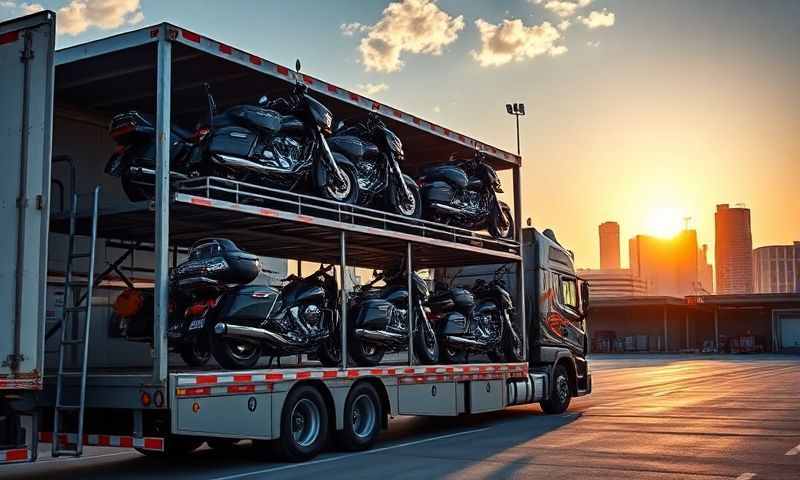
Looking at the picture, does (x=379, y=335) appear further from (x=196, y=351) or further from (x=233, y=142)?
(x=233, y=142)

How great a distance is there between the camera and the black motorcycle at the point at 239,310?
1069 cm

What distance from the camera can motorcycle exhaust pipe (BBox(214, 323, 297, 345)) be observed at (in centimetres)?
1070

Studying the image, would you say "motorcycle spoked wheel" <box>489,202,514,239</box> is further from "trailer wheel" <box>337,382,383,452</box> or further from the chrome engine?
the chrome engine

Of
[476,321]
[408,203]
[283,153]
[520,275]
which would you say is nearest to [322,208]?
[283,153]

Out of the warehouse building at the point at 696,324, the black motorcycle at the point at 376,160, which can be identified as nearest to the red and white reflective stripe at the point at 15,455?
the black motorcycle at the point at 376,160

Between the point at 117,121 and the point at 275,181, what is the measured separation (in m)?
1.99

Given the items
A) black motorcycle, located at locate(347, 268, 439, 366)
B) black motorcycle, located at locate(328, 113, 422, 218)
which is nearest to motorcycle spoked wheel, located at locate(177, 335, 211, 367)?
black motorcycle, located at locate(347, 268, 439, 366)

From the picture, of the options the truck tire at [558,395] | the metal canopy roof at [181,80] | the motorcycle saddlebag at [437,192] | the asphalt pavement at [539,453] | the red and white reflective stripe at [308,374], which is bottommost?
the asphalt pavement at [539,453]

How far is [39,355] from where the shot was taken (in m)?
8.70

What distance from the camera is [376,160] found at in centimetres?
1404

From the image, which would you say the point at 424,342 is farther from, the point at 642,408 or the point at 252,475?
the point at 642,408

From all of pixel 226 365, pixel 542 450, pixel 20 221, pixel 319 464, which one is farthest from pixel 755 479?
pixel 20 221

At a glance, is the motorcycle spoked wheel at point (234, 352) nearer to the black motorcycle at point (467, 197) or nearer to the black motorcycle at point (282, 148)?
the black motorcycle at point (282, 148)

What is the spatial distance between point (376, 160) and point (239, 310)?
13.0 ft
